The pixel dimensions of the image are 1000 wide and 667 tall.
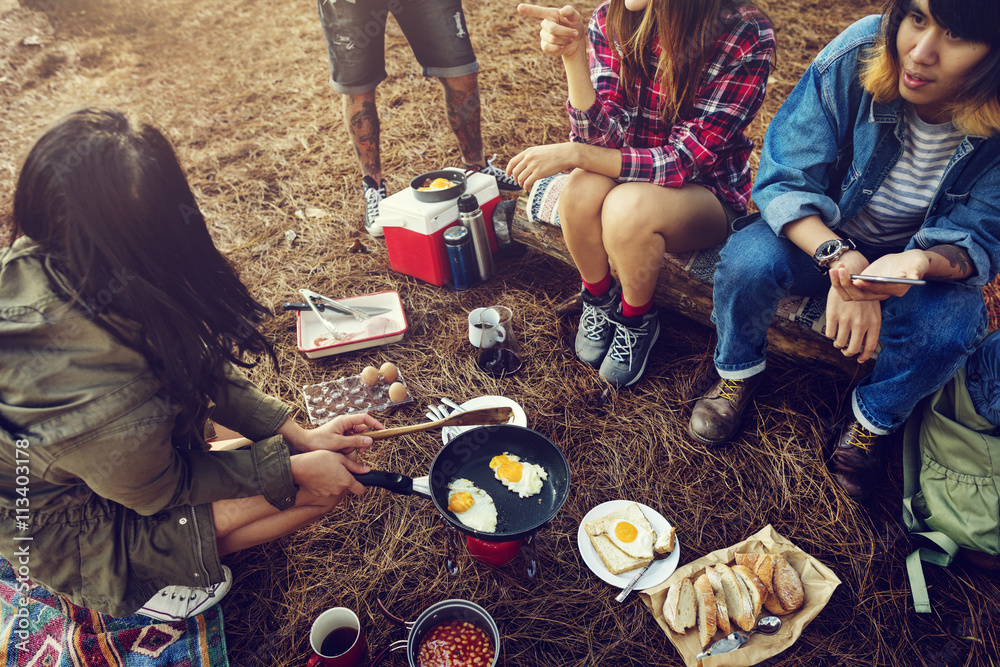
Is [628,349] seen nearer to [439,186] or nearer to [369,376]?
[369,376]

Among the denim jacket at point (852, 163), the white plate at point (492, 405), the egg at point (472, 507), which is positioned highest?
the denim jacket at point (852, 163)

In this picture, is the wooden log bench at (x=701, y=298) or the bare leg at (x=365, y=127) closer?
the wooden log bench at (x=701, y=298)

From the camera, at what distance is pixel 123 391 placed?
1.46 meters

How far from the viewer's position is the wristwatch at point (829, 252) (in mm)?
1972

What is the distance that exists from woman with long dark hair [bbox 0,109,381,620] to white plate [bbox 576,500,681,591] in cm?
87

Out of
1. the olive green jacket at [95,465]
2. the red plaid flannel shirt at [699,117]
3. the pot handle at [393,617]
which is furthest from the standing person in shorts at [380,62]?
the pot handle at [393,617]

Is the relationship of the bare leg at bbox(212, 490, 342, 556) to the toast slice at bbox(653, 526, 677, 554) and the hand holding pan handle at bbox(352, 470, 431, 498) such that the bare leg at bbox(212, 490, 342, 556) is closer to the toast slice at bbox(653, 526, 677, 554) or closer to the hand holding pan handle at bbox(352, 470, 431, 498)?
the hand holding pan handle at bbox(352, 470, 431, 498)

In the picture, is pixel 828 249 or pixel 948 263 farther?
pixel 828 249

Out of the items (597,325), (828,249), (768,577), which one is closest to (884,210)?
(828,249)

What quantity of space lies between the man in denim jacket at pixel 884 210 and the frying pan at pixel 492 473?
0.93 meters

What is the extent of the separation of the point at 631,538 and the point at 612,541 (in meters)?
0.07

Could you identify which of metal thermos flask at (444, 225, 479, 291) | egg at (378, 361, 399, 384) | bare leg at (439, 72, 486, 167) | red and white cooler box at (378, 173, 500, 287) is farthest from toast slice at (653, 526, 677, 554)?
bare leg at (439, 72, 486, 167)

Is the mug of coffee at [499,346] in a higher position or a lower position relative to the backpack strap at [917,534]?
higher

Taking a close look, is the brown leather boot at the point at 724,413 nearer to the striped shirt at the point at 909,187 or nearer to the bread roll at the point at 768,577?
the bread roll at the point at 768,577
